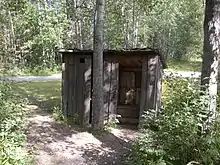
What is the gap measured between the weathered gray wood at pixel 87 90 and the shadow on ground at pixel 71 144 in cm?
49

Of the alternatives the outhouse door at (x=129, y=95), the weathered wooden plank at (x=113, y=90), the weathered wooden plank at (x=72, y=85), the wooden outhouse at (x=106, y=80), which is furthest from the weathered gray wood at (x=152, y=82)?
the weathered wooden plank at (x=72, y=85)

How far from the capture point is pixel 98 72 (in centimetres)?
788

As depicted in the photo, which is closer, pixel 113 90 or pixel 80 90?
pixel 80 90

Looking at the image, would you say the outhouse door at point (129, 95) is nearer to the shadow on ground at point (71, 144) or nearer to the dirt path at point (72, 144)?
the shadow on ground at point (71, 144)

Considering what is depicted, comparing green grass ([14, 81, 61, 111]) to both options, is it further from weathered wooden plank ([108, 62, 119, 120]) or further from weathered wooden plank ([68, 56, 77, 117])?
weathered wooden plank ([108, 62, 119, 120])

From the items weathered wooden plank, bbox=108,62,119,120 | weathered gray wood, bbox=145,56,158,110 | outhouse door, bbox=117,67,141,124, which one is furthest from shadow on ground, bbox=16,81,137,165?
weathered gray wood, bbox=145,56,158,110

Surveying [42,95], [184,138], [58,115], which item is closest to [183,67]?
[42,95]

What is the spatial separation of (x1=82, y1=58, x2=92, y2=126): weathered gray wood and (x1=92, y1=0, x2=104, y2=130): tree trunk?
575 mm

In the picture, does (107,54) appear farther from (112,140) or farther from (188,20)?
(188,20)

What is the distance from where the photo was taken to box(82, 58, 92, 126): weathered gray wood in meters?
8.55

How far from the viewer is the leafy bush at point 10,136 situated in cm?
469

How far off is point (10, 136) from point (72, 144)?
1.89 m

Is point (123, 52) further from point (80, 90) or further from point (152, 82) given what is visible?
point (80, 90)

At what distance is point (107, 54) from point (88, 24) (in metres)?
17.9
